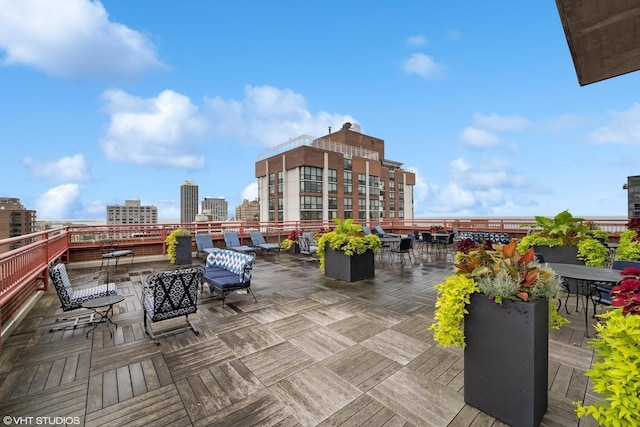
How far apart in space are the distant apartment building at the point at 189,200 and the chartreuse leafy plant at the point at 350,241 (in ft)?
361

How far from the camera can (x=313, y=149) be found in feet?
100.0

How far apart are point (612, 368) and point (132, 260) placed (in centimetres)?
1035

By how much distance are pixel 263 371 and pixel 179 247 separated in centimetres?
677

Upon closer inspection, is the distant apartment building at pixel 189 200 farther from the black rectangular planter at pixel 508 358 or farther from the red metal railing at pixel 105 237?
the black rectangular planter at pixel 508 358

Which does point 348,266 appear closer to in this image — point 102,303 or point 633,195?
point 102,303

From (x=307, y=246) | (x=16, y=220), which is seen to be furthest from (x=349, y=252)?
(x=16, y=220)

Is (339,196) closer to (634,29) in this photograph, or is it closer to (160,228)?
(160,228)

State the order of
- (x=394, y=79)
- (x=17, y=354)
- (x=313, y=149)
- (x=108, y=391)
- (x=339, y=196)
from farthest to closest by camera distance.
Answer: (x=339, y=196) < (x=313, y=149) < (x=394, y=79) < (x=17, y=354) < (x=108, y=391)

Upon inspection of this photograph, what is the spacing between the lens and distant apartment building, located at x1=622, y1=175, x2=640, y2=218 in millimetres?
15750

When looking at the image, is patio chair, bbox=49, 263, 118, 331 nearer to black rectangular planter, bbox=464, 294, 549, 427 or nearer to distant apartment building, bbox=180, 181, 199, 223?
black rectangular planter, bbox=464, 294, 549, 427

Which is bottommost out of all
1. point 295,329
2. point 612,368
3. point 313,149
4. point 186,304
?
point 295,329

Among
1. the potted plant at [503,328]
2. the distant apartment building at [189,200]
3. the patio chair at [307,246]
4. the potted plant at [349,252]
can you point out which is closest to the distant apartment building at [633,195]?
the potted plant at [349,252]

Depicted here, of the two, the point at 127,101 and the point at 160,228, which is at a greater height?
the point at 127,101

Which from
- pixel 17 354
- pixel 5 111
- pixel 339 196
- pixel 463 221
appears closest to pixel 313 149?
pixel 339 196
